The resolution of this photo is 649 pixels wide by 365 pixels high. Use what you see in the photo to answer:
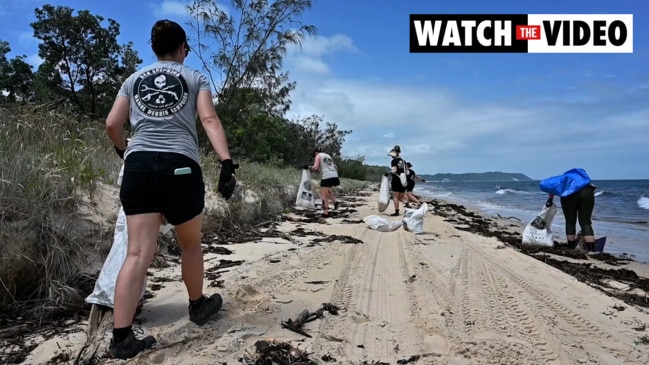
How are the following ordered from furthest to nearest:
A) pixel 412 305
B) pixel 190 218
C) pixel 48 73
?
1. pixel 48 73
2. pixel 412 305
3. pixel 190 218

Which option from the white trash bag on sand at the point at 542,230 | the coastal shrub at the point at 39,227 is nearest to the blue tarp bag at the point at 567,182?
the white trash bag on sand at the point at 542,230

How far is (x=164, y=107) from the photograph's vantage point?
2656 millimetres

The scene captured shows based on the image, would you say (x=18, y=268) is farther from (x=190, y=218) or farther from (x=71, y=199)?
(x=190, y=218)

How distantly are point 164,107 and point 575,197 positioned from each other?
7722 mm

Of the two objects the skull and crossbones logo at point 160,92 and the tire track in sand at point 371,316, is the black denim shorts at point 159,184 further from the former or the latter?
the tire track in sand at point 371,316

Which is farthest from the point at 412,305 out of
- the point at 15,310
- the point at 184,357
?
the point at 15,310

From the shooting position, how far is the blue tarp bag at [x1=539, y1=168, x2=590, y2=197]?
791cm

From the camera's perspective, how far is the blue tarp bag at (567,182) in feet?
26.0

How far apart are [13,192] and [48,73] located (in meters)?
24.1

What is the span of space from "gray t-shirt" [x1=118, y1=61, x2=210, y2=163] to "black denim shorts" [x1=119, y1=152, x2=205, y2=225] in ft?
0.22

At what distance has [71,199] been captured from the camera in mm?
3754

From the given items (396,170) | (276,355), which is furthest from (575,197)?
(276,355)

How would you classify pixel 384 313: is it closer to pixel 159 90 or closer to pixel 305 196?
pixel 159 90

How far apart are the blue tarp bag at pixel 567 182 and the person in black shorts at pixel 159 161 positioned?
23.6ft
